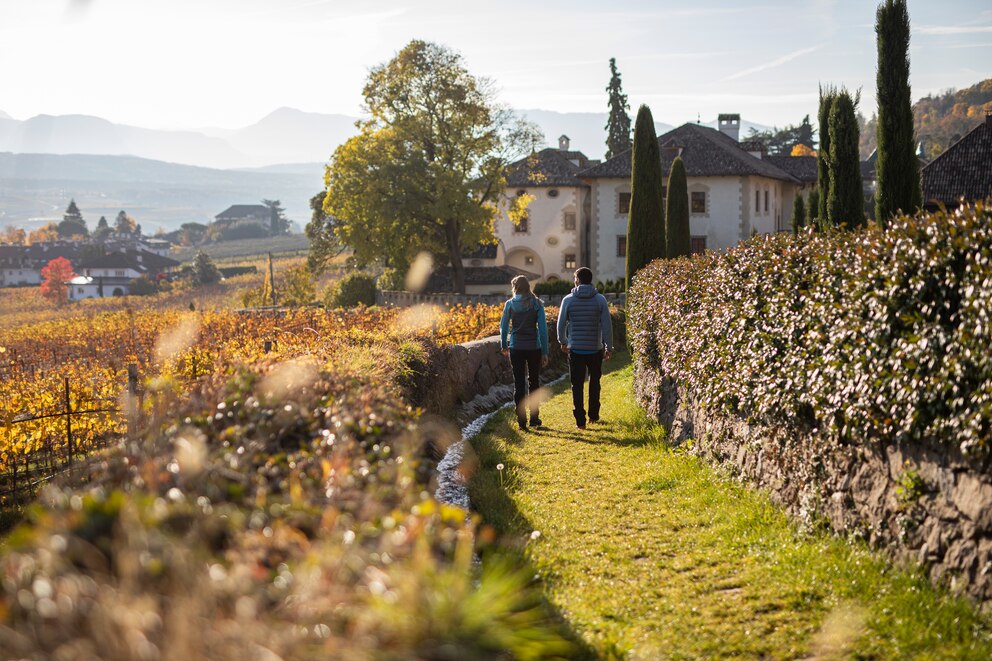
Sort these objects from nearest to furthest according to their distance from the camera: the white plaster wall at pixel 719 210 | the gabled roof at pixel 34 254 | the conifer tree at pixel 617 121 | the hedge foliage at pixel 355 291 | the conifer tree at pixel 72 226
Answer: the white plaster wall at pixel 719 210 < the hedge foliage at pixel 355 291 < the conifer tree at pixel 617 121 < the gabled roof at pixel 34 254 < the conifer tree at pixel 72 226

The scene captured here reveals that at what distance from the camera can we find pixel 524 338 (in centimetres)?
1178

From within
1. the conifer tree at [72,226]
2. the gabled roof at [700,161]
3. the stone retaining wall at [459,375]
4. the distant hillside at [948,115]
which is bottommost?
the stone retaining wall at [459,375]

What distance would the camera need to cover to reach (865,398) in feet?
17.7

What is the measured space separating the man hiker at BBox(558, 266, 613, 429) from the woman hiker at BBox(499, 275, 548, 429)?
0.32 metres

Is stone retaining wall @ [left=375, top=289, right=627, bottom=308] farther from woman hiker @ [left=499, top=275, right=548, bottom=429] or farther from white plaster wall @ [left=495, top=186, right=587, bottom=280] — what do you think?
woman hiker @ [left=499, top=275, right=548, bottom=429]

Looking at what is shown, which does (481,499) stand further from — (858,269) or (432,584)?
(432,584)

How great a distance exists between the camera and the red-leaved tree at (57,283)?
81.9 m

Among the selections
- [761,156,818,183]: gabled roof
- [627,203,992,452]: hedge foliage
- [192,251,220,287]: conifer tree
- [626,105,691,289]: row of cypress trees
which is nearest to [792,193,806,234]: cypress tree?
[761,156,818,183]: gabled roof

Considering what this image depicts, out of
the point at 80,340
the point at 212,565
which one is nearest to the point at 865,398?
the point at 212,565

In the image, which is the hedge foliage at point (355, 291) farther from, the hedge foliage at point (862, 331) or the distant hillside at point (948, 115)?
the distant hillside at point (948, 115)

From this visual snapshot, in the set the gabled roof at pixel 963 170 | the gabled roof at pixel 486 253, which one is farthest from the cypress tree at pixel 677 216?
the gabled roof at pixel 486 253

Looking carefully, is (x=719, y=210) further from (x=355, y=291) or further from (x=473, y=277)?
(x=355, y=291)

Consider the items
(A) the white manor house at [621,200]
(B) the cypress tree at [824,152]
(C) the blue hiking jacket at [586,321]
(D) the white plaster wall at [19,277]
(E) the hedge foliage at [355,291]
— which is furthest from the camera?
(D) the white plaster wall at [19,277]

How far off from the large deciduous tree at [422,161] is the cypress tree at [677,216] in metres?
16.3
